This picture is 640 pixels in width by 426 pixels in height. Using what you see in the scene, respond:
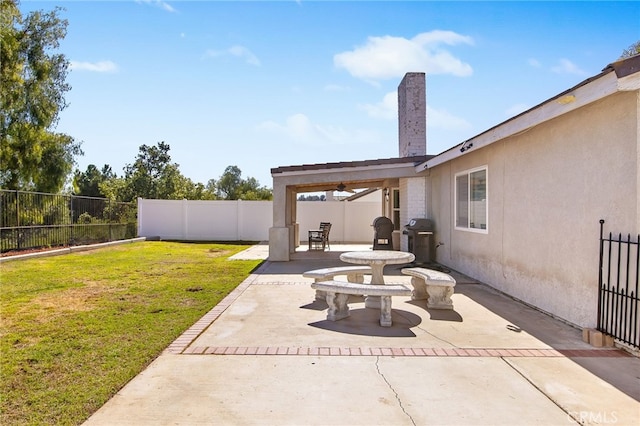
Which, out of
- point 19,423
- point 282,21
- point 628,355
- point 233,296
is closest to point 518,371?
point 628,355

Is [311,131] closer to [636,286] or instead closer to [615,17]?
[615,17]

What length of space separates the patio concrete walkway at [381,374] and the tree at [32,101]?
646 inches

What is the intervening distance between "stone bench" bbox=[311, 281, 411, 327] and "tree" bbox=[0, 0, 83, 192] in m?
17.5

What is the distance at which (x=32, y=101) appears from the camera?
691 inches

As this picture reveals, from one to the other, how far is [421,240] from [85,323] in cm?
823

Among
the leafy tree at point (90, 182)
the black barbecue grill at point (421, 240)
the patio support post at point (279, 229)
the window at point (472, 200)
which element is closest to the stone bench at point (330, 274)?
the window at point (472, 200)

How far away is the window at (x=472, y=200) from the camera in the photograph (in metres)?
8.35

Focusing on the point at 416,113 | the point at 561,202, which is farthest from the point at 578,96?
the point at 416,113

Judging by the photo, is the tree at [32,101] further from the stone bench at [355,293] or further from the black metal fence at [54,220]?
the stone bench at [355,293]

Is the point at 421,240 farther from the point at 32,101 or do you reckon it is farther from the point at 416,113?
the point at 32,101

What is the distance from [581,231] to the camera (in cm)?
514

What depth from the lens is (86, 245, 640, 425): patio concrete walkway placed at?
118 inches

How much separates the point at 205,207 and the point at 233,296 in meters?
14.8

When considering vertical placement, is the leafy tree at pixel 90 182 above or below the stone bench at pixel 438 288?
above
